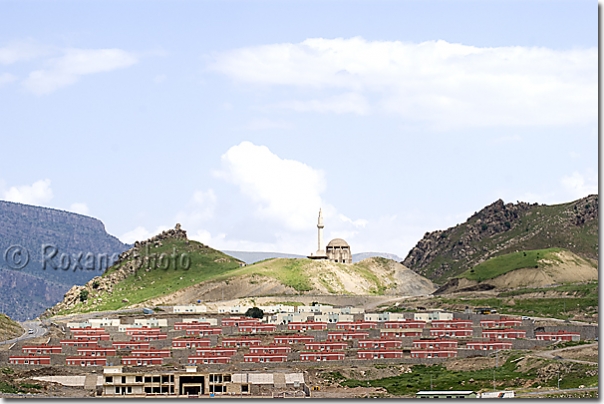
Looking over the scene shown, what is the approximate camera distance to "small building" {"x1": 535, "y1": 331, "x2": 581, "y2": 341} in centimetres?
14995

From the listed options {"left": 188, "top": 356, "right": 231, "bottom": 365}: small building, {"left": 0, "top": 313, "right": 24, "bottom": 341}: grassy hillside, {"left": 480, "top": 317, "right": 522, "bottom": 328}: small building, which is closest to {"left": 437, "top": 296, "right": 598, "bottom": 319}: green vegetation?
{"left": 480, "top": 317, "right": 522, "bottom": 328}: small building

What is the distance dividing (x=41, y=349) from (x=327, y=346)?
3746 centimetres

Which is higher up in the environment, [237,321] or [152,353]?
[237,321]

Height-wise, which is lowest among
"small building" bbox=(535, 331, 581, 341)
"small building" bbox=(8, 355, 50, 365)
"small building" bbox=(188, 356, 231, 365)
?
"small building" bbox=(188, 356, 231, 365)

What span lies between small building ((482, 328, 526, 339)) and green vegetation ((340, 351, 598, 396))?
1922 cm

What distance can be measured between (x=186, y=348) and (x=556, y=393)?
65305 millimetres

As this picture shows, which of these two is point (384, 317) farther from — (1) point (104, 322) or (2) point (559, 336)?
(1) point (104, 322)

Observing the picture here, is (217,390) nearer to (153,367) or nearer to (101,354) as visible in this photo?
(153,367)

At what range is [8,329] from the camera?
178 m

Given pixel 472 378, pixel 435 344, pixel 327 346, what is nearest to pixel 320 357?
pixel 327 346

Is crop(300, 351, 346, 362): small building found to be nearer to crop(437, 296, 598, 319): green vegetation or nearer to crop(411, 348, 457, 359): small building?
crop(411, 348, 457, 359): small building

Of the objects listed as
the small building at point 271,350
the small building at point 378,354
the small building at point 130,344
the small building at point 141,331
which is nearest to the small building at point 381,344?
the small building at point 378,354

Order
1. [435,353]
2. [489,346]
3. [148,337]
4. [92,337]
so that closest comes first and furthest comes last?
[435,353]
[489,346]
[92,337]
[148,337]

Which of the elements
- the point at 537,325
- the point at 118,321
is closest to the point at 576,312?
the point at 537,325
